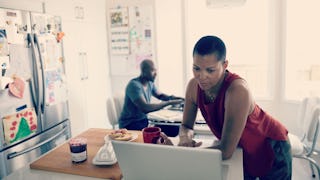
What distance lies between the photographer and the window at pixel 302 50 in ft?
12.2

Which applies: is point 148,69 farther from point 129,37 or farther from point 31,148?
point 129,37

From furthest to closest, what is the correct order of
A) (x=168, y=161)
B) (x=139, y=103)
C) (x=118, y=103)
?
(x=118, y=103) < (x=139, y=103) < (x=168, y=161)

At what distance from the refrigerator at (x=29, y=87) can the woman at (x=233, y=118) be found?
62.6 inches

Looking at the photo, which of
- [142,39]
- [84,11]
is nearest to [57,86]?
[84,11]

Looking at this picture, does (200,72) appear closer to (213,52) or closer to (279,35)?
(213,52)

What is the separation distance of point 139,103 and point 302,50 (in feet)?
8.39

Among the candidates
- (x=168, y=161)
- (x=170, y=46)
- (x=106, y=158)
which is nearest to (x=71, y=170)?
(x=106, y=158)


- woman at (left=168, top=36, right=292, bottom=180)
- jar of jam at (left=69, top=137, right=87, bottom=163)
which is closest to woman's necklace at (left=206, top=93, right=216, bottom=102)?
woman at (left=168, top=36, right=292, bottom=180)

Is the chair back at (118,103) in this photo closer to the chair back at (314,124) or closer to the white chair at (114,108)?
the white chair at (114,108)

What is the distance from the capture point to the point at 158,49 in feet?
14.0

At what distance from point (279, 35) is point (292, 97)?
2.88ft

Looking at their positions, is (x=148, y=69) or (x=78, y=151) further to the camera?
(x=148, y=69)

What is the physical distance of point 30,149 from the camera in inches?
98.9

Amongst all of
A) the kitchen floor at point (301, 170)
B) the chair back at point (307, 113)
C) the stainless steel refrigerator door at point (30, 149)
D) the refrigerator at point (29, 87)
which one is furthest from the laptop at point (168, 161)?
the kitchen floor at point (301, 170)
